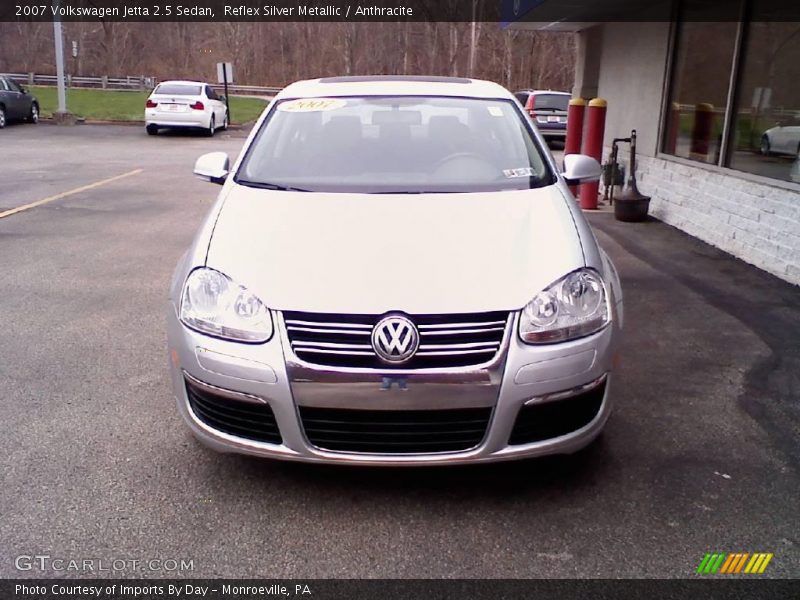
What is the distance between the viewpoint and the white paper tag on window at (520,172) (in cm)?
391

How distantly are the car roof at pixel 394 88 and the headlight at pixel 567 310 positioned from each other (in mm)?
1795

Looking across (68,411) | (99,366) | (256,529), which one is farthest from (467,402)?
(99,366)

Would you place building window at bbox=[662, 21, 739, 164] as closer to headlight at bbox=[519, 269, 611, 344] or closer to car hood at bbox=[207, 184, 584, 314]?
car hood at bbox=[207, 184, 584, 314]

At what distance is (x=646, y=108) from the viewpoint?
10.6 metres

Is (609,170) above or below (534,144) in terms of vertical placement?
below

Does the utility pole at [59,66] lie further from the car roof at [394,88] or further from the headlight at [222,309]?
the headlight at [222,309]

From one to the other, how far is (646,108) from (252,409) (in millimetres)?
9173

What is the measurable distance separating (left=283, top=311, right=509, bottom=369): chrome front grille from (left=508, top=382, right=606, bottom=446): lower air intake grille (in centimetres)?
29

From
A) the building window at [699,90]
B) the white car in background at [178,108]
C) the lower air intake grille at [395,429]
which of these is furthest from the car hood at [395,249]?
the white car in background at [178,108]

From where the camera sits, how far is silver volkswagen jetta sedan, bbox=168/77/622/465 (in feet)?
9.18

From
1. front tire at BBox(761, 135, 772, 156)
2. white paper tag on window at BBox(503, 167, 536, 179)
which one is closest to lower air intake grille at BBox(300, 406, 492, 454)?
white paper tag on window at BBox(503, 167, 536, 179)

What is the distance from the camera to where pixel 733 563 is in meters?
2.74

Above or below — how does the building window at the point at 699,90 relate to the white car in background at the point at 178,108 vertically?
above

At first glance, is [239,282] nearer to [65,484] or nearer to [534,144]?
[65,484]
